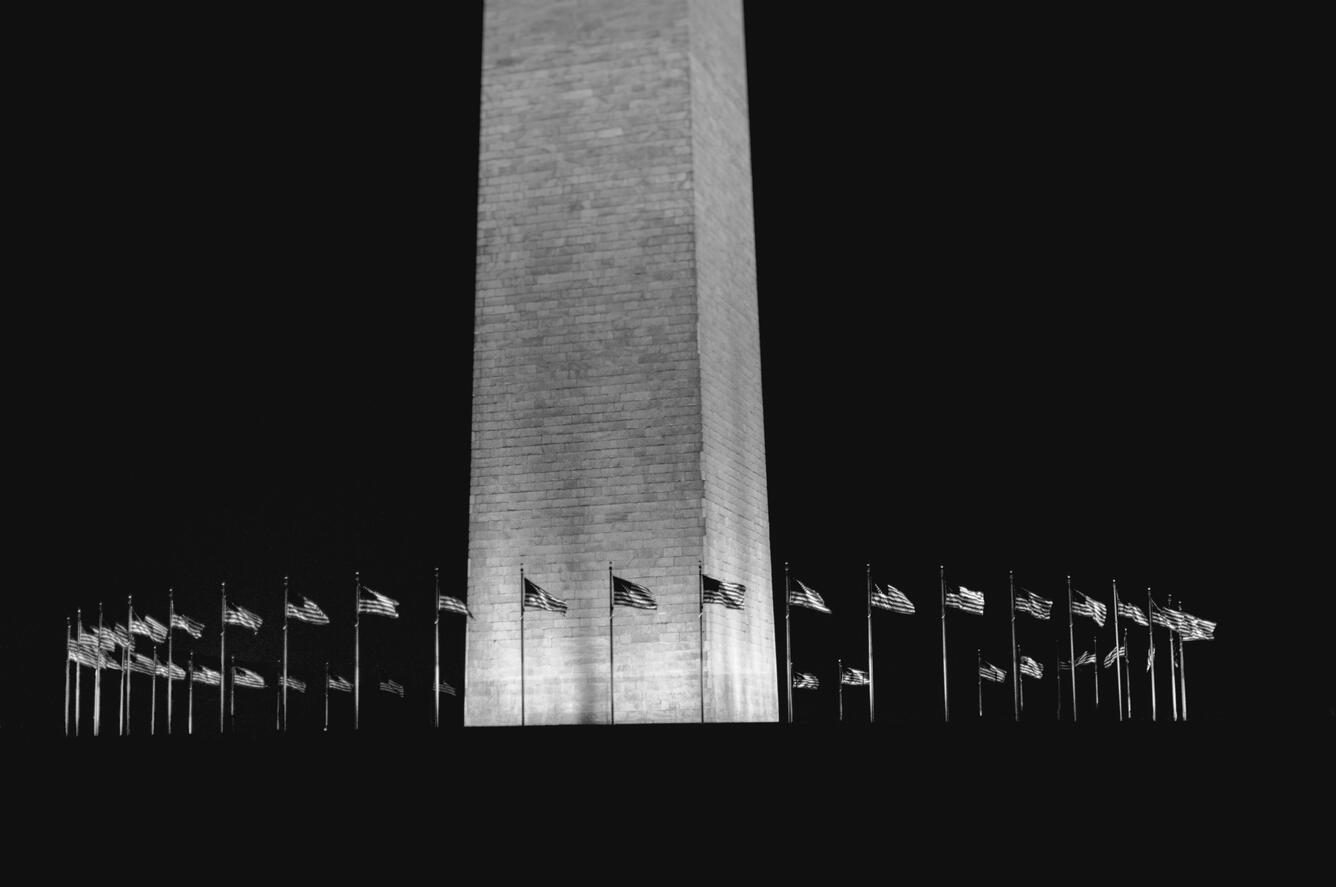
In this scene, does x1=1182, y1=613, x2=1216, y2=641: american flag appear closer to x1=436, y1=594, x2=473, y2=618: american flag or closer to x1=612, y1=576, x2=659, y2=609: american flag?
x1=612, y1=576, x2=659, y2=609: american flag

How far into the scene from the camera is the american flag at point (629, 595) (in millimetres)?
24766

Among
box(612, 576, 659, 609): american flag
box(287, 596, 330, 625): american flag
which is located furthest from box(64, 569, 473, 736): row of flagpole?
box(612, 576, 659, 609): american flag

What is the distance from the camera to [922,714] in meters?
42.8

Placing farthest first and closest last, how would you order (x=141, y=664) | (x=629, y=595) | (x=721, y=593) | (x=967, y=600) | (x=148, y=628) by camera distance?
1. (x=141, y=664)
2. (x=148, y=628)
3. (x=967, y=600)
4. (x=721, y=593)
5. (x=629, y=595)

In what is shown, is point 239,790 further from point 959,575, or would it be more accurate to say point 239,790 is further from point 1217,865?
point 959,575

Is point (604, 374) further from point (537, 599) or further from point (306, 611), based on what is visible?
point (306, 611)

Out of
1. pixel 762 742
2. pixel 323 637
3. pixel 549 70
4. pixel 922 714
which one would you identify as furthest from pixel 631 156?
pixel 922 714

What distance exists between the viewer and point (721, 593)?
2498 centimetres

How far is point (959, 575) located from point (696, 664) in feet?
59.5

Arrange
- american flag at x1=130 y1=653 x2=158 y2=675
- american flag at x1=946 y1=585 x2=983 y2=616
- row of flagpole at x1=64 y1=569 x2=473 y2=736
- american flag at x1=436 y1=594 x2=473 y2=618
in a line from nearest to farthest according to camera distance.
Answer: american flag at x1=436 y1=594 x2=473 y2=618 → row of flagpole at x1=64 y1=569 x2=473 y2=736 → american flag at x1=946 y1=585 x2=983 y2=616 → american flag at x1=130 y1=653 x2=158 y2=675

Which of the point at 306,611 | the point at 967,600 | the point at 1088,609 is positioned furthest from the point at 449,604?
the point at 1088,609

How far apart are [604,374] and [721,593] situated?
12.0ft

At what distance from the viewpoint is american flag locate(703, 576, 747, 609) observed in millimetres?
24953

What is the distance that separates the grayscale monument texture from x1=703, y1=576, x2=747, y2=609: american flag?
871mm
